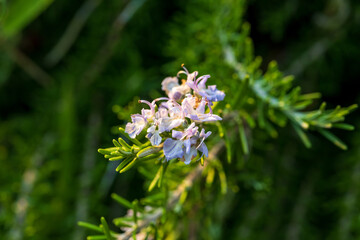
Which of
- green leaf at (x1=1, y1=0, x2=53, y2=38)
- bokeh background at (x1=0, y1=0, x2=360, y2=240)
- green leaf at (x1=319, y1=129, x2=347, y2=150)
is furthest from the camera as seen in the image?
green leaf at (x1=1, y1=0, x2=53, y2=38)

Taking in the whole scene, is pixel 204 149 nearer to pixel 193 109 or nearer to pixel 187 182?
pixel 193 109

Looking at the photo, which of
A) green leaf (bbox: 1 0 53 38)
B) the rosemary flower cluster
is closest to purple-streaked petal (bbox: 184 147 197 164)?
the rosemary flower cluster

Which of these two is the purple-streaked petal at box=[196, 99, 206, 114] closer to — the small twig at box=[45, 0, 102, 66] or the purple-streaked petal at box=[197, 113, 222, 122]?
the purple-streaked petal at box=[197, 113, 222, 122]

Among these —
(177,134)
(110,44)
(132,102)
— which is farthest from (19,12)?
(177,134)

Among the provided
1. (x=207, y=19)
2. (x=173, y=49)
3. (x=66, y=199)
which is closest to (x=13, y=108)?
(x=66, y=199)

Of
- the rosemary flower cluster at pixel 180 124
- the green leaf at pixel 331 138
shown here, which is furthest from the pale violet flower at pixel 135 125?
the green leaf at pixel 331 138

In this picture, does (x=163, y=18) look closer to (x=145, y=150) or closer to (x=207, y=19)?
(x=207, y=19)
